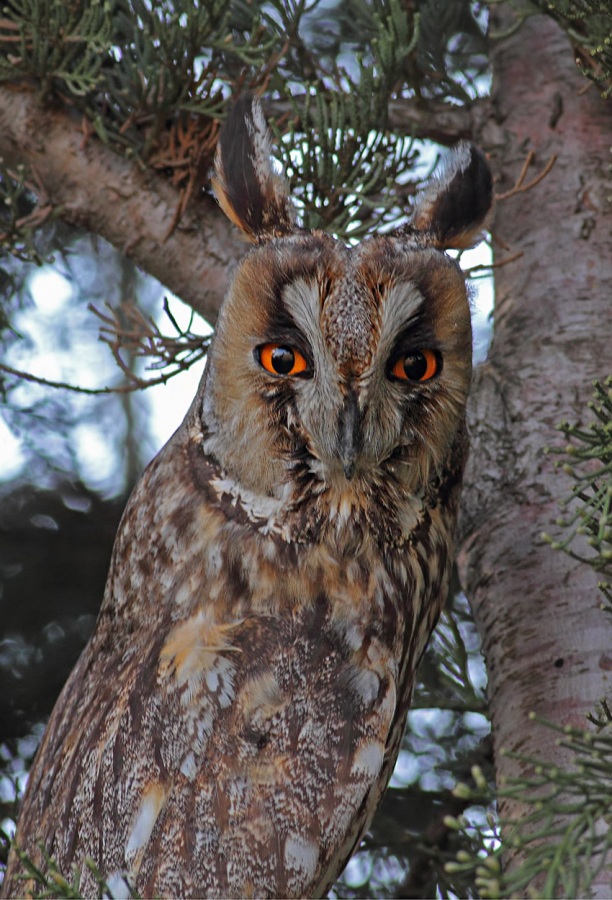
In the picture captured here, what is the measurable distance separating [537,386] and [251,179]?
0.88 meters

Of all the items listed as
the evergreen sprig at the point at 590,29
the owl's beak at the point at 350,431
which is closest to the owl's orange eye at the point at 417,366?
the owl's beak at the point at 350,431

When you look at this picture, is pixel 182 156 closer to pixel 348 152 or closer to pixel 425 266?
pixel 348 152

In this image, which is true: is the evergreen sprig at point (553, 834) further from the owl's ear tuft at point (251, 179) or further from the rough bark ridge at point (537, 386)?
the owl's ear tuft at point (251, 179)

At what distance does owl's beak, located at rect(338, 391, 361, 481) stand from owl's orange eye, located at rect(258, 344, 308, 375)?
12 centimetres

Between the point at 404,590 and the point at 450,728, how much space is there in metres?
1.24

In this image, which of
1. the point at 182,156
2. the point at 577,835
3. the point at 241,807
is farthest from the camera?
the point at 182,156

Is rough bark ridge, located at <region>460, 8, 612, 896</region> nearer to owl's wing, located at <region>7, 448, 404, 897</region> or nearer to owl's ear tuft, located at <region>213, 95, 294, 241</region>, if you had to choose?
owl's wing, located at <region>7, 448, 404, 897</region>

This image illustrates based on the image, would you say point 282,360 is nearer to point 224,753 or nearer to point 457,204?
point 457,204

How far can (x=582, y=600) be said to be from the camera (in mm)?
2117

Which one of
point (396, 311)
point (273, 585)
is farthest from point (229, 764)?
point (396, 311)

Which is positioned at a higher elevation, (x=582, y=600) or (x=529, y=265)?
(x=529, y=265)

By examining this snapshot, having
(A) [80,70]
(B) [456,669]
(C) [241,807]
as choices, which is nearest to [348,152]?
(A) [80,70]

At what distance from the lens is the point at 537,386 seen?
2.56 meters

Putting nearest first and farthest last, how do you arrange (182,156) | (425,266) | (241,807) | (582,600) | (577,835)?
(577,835)
(241,807)
(425,266)
(582,600)
(182,156)
